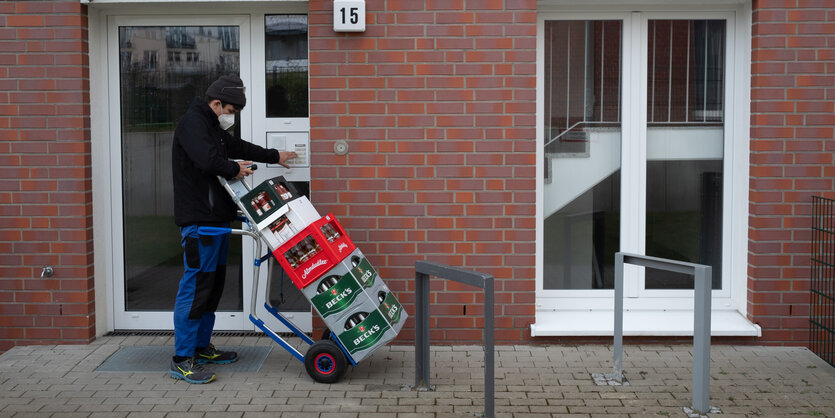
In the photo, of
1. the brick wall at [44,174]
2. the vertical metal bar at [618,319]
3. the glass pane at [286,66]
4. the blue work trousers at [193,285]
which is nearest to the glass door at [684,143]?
the vertical metal bar at [618,319]

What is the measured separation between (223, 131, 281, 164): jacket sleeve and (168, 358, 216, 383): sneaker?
1.41 meters

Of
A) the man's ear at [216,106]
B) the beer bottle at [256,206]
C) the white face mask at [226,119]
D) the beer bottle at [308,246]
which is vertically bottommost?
the beer bottle at [308,246]

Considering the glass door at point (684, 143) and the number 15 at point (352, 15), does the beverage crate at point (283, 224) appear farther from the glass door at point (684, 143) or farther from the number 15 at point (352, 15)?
the glass door at point (684, 143)

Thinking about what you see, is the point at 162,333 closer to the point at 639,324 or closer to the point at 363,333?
the point at 363,333

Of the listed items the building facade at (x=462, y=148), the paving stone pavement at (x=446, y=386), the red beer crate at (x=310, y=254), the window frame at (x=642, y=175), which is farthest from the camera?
the window frame at (x=642, y=175)

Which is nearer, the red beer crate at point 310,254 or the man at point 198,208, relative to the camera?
the red beer crate at point 310,254

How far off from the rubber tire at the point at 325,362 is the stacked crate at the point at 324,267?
0.10 m

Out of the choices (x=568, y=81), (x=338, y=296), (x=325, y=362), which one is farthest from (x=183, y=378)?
(x=568, y=81)

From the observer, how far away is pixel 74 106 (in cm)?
656

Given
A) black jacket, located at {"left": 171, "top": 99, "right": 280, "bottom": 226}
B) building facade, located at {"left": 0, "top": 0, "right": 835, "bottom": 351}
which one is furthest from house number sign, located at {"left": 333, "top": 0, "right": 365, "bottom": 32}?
black jacket, located at {"left": 171, "top": 99, "right": 280, "bottom": 226}

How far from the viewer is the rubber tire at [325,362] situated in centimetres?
572

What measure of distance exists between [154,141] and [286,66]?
1.19 m

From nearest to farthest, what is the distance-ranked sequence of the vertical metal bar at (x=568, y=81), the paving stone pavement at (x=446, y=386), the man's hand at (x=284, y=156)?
the paving stone pavement at (x=446, y=386), the man's hand at (x=284, y=156), the vertical metal bar at (x=568, y=81)

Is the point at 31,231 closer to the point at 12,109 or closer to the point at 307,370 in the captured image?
the point at 12,109
